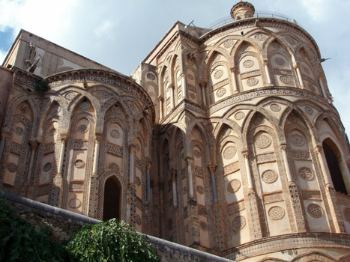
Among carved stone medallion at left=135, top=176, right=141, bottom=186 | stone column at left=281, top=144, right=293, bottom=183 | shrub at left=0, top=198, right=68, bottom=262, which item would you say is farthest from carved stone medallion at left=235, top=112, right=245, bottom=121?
shrub at left=0, top=198, right=68, bottom=262

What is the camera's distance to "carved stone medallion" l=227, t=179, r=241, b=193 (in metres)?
17.5

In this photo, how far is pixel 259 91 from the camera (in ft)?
63.0

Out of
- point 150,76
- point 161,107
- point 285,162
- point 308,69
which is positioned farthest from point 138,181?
point 308,69

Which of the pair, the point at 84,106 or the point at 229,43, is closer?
the point at 84,106

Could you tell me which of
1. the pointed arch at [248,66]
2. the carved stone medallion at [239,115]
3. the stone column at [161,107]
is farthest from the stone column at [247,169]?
the stone column at [161,107]

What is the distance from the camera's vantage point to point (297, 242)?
50.5 feet

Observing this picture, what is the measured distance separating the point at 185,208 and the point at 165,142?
3.52 metres

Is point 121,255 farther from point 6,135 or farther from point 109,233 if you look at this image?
point 6,135

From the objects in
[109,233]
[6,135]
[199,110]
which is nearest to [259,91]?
[199,110]

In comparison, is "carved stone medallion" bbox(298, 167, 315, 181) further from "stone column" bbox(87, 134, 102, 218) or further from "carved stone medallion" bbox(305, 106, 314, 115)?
"stone column" bbox(87, 134, 102, 218)

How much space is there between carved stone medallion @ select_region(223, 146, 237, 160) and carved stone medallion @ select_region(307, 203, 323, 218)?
11.0 ft

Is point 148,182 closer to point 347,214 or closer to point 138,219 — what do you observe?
point 138,219

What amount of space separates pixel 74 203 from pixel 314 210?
749 cm

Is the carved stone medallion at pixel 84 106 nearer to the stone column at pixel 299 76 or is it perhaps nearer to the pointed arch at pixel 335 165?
the stone column at pixel 299 76
